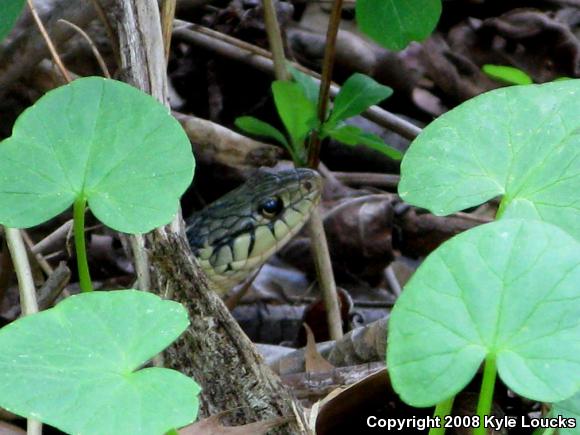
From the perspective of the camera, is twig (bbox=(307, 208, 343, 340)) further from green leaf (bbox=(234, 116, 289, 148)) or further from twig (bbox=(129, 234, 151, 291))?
twig (bbox=(129, 234, 151, 291))

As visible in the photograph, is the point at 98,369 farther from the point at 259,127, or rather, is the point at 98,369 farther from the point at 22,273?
the point at 259,127

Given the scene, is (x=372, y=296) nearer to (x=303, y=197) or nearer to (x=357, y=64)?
(x=303, y=197)

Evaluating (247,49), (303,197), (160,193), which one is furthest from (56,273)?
(247,49)

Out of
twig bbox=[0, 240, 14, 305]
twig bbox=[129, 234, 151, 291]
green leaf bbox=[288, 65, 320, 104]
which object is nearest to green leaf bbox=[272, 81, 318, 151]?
green leaf bbox=[288, 65, 320, 104]

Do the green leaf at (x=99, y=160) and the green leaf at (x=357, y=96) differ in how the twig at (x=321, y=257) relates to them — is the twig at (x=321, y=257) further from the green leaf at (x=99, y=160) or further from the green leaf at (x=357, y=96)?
the green leaf at (x=99, y=160)

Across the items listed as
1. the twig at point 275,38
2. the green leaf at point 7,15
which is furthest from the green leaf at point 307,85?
the green leaf at point 7,15

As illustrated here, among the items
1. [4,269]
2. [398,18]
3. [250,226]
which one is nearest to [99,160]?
[4,269]
